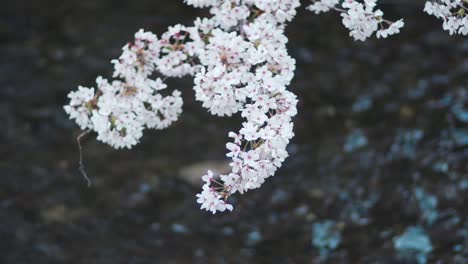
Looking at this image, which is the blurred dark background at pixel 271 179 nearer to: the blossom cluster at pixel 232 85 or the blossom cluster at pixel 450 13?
the blossom cluster at pixel 232 85

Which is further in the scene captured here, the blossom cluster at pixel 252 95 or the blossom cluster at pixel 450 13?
the blossom cluster at pixel 450 13

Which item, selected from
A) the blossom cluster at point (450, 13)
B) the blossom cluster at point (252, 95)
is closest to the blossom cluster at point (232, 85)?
the blossom cluster at point (252, 95)

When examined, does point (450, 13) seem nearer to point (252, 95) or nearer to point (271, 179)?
point (252, 95)

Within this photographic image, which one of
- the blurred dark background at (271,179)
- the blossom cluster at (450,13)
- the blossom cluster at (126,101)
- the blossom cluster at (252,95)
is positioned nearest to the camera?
the blossom cluster at (252,95)

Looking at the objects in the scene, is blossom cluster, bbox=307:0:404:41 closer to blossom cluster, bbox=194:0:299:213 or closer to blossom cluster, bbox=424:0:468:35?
blossom cluster, bbox=424:0:468:35

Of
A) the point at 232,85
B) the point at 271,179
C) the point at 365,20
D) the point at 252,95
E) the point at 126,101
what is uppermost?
the point at 271,179

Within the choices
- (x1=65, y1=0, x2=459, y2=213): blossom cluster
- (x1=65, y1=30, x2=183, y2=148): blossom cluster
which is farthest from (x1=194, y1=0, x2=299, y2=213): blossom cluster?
(x1=65, y1=30, x2=183, y2=148): blossom cluster

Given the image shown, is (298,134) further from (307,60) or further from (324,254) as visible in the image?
(324,254)

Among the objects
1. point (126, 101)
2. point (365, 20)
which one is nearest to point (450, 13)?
point (365, 20)
